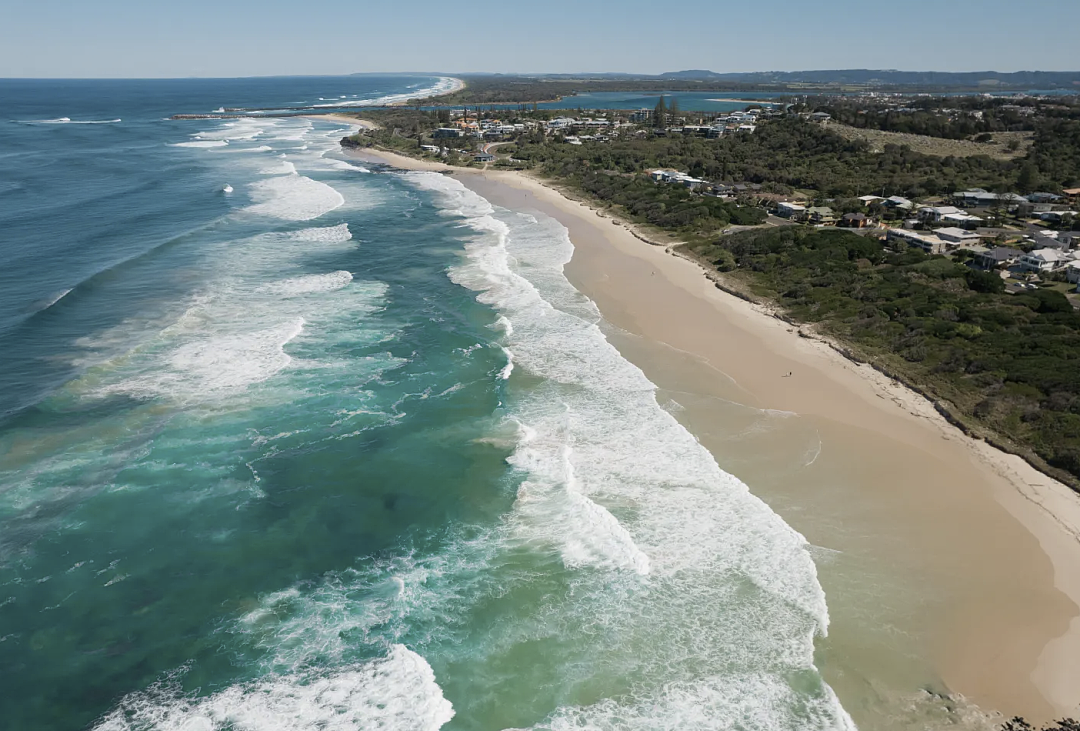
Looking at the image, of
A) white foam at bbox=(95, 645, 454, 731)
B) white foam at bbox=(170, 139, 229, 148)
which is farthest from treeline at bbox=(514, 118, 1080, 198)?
white foam at bbox=(95, 645, 454, 731)

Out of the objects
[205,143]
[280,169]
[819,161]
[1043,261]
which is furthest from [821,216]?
[205,143]

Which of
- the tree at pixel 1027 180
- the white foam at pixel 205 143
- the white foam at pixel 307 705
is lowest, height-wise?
the white foam at pixel 307 705


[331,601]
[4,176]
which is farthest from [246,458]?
[4,176]

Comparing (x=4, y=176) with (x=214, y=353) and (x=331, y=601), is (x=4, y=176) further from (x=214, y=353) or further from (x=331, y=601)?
(x=331, y=601)

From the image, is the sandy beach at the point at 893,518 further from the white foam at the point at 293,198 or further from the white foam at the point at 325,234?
the white foam at the point at 293,198

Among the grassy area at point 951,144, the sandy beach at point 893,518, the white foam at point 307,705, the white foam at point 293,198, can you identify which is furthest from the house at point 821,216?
the white foam at point 307,705
